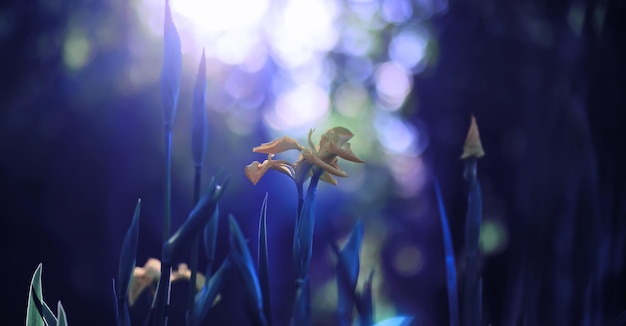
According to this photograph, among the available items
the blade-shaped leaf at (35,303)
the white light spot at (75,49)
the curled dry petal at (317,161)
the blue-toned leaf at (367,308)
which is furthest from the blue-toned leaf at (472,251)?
the white light spot at (75,49)

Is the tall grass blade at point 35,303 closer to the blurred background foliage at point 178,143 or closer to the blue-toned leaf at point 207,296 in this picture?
the blue-toned leaf at point 207,296

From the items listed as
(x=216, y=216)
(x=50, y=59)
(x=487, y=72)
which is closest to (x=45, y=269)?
(x=50, y=59)

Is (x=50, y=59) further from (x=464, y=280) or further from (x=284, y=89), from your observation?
(x=464, y=280)

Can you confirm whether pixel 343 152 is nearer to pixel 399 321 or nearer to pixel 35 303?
pixel 399 321

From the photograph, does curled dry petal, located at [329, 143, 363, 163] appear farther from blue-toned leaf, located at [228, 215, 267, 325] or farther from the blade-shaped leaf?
the blade-shaped leaf

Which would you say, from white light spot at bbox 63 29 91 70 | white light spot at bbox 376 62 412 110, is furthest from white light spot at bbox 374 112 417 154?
white light spot at bbox 63 29 91 70
